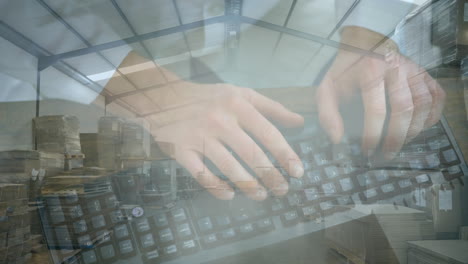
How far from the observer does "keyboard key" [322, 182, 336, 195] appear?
74 cm

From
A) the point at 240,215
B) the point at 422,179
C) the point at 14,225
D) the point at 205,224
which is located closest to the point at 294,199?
the point at 240,215

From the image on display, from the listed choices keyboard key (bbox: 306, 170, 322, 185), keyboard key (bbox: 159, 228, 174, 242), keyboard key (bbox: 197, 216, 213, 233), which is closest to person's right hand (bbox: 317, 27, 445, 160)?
keyboard key (bbox: 306, 170, 322, 185)

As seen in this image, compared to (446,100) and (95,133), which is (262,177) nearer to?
(95,133)

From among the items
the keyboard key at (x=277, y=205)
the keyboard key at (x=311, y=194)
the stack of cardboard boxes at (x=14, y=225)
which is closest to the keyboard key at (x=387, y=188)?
the keyboard key at (x=311, y=194)

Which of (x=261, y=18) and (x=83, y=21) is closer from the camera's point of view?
(x=83, y=21)

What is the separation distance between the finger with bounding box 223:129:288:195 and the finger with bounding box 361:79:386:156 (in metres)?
0.28

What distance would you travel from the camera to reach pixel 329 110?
703 millimetres

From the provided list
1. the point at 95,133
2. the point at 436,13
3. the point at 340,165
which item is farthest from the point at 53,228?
the point at 436,13

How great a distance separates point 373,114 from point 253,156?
36 cm

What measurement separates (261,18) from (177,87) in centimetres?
31

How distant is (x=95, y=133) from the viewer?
664 millimetres

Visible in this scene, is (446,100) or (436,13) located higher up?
(436,13)

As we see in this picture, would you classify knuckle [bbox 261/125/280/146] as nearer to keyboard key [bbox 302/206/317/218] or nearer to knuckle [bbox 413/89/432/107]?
keyboard key [bbox 302/206/317/218]

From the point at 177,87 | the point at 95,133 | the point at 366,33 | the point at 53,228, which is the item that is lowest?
the point at 53,228
